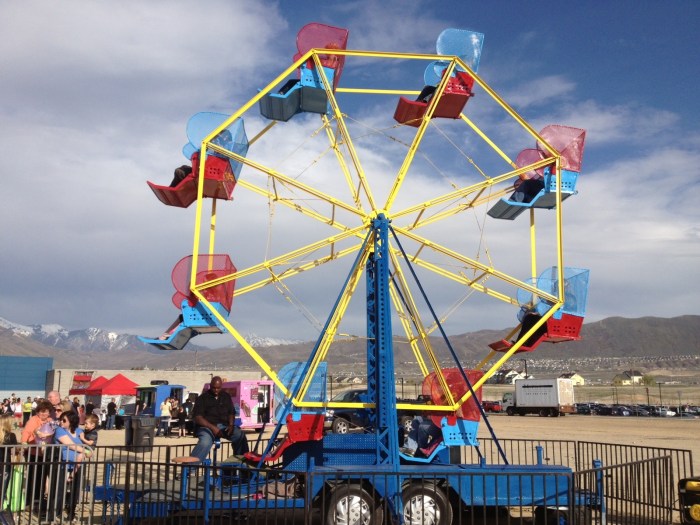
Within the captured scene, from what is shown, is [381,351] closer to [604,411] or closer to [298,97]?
[298,97]

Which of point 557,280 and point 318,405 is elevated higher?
point 557,280

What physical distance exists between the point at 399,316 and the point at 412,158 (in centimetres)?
305

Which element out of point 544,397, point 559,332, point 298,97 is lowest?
point 544,397

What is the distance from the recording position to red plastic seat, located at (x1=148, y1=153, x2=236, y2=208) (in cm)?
1259

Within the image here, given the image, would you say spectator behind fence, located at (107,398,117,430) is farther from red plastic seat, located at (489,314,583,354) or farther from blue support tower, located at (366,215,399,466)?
blue support tower, located at (366,215,399,466)

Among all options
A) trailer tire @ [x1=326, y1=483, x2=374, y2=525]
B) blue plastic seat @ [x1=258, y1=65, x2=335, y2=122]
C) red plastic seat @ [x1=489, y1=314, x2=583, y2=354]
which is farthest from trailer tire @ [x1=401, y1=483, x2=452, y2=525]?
blue plastic seat @ [x1=258, y1=65, x2=335, y2=122]

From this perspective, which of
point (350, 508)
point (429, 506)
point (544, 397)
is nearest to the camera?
point (350, 508)

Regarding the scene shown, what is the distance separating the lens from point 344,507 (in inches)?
376

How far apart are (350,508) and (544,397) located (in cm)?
4705

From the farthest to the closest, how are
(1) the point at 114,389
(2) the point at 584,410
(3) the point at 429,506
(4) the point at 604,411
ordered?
(2) the point at 584,410, (4) the point at 604,411, (1) the point at 114,389, (3) the point at 429,506

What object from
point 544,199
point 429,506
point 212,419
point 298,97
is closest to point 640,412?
point 544,199

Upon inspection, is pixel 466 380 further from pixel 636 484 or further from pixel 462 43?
pixel 462 43

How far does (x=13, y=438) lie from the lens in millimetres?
11141

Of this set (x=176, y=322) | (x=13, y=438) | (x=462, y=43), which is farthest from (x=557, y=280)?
(x=13, y=438)
